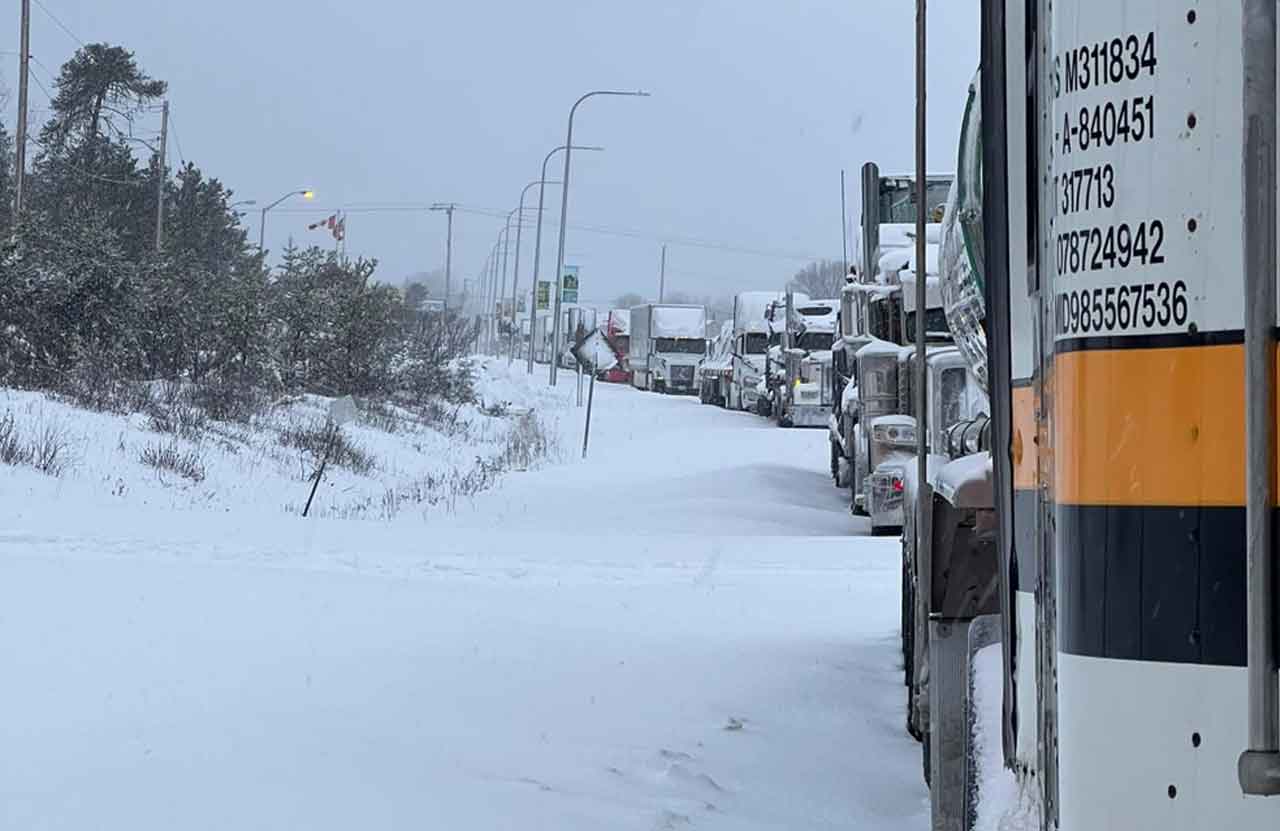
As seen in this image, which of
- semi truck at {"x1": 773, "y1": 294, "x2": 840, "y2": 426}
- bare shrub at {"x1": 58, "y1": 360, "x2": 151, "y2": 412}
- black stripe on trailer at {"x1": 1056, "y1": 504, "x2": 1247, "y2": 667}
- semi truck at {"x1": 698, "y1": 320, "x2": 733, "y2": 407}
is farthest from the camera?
semi truck at {"x1": 698, "y1": 320, "x2": 733, "y2": 407}

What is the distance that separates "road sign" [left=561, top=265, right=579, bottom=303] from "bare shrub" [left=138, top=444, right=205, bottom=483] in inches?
966

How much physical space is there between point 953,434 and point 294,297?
30.6 metres

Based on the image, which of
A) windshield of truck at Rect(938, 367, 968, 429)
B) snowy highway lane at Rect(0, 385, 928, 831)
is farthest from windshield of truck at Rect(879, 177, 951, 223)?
windshield of truck at Rect(938, 367, 968, 429)

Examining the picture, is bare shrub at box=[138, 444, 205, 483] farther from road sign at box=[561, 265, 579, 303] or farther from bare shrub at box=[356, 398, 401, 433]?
road sign at box=[561, 265, 579, 303]

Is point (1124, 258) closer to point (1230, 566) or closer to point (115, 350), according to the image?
point (1230, 566)

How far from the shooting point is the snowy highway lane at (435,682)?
20.6 ft

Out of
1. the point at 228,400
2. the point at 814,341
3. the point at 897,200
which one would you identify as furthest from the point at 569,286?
the point at 897,200

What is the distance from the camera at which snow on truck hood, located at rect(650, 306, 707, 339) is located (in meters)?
66.2

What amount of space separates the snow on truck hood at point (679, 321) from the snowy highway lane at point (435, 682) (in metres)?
50.5

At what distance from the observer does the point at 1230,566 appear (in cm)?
242

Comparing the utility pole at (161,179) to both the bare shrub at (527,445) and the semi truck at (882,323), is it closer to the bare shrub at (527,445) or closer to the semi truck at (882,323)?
the bare shrub at (527,445)

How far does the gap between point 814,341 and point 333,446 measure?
1427 centimetres

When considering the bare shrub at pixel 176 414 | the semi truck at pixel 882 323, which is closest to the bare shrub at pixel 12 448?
the bare shrub at pixel 176 414

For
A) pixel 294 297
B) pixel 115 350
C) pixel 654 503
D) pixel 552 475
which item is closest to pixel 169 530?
pixel 654 503
